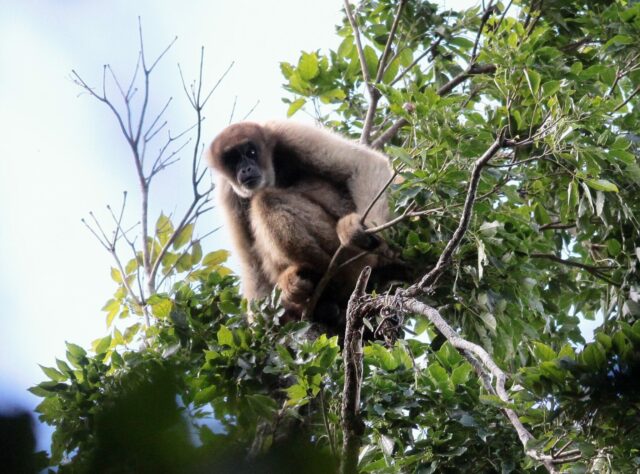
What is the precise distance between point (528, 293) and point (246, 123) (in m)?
3.36

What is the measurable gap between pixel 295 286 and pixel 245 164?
1.62 meters

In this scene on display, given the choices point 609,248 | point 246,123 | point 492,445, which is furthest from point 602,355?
point 246,123

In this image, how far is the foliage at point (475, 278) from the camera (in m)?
3.35

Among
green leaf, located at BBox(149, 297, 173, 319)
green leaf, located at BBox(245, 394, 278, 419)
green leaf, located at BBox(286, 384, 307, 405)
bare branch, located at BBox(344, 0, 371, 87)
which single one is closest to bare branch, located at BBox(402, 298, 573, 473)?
green leaf, located at BBox(286, 384, 307, 405)

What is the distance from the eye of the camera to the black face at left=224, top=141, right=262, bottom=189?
6.89 m

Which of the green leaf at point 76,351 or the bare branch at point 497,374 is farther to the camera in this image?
the green leaf at point 76,351

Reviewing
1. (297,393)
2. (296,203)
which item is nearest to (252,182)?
(296,203)

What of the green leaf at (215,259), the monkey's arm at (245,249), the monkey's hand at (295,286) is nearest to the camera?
the monkey's hand at (295,286)

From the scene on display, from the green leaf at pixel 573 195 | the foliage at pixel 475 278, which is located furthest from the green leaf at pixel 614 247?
the green leaf at pixel 573 195

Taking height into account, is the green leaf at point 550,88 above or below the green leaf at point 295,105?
below

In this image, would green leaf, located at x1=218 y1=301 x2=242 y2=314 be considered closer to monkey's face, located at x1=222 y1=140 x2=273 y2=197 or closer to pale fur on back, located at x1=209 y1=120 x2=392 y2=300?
pale fur on back, located at x1=209 y1=120 x2=392 y2=300

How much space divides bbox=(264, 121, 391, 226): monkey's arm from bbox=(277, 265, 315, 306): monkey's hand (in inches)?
24.3

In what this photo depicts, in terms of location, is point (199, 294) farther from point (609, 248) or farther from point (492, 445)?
point (609, 248)

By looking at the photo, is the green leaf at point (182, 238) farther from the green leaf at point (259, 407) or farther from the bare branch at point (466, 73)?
the green leaf at point (259, 407)
